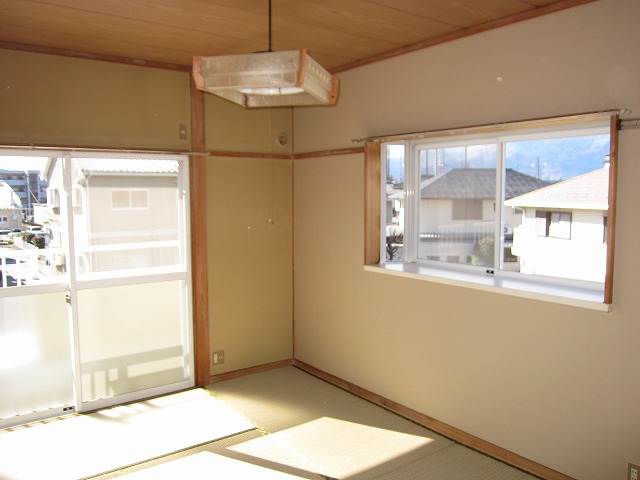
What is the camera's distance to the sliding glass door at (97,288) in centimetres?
388

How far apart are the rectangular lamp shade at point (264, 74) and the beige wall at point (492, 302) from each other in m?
1.37

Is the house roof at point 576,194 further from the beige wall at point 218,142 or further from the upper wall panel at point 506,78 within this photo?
the beige wall at point 218,142

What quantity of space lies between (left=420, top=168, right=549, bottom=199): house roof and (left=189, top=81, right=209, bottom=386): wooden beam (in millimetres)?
1859

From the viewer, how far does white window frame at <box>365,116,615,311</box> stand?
293 cm

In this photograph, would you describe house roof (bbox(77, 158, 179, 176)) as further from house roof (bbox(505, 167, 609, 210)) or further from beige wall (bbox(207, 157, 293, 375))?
house roof (bbox(505, 167, 609, 210))

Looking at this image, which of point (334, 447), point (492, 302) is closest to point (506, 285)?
point (492, 302)

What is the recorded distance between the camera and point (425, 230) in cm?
407

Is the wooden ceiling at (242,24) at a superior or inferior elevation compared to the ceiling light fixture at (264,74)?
superior

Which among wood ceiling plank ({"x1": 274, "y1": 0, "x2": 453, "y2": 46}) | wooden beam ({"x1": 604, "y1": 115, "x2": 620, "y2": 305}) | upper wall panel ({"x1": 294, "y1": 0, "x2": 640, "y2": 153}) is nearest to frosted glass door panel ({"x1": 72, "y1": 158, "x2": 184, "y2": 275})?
upper wall panel ({"x1": 294, "y1": 0, "x2": 640, "y2": 153})

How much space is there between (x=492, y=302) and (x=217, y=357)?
2525 mm

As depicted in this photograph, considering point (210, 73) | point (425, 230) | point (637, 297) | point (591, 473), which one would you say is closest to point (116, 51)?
point (210, 73)

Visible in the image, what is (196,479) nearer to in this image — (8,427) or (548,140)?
(8,427)

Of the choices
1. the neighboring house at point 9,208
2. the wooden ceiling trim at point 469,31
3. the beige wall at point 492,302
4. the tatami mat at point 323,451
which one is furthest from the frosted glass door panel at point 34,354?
the wooden ceiling trim at point 469,31

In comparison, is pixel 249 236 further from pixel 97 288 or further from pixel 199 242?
pixel 97 288
